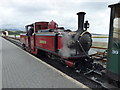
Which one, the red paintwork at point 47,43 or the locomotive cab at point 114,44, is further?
the red paintwork at point 47,43

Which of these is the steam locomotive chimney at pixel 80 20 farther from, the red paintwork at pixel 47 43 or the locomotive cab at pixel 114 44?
the locomotive cab at pixel 114 44

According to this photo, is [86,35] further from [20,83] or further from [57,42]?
[20,83]

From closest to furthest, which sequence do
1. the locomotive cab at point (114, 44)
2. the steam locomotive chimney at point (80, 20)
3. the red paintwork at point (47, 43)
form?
the locomotive cab at point (114, 44), the steam locomotive chimney at point (80, 20), the red paintwork at point (47, 43)

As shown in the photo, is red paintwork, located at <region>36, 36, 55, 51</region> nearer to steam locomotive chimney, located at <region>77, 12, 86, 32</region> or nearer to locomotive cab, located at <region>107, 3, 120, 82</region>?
steam locomotive chimney, located at <region>77, 12, 86, 32</region>

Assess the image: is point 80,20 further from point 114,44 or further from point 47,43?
point 114,44

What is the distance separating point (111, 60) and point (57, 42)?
389 centimetres

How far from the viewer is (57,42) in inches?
277

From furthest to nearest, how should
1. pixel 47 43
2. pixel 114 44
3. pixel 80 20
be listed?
pixel 47 43, pixel 80 20, pixel 114 44

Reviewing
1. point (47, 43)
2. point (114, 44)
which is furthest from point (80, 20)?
point (114, 44)

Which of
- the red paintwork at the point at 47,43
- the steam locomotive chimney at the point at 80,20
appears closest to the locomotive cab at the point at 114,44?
the steam locomotive chimney at the point at 80,20

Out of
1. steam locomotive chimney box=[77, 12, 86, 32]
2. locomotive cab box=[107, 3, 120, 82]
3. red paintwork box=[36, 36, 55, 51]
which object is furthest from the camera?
red paintwork box=[36, 36, 55, 51]

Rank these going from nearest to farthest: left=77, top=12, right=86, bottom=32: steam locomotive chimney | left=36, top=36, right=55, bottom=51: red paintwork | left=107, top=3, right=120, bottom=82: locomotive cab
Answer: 1. left=107, top=3, right=120, bottom=82: locomotive cab
2. left=77, top=12, right=86, bottom=32: steam locomotive chimney
3. left=36, top=36, right=55, bottom=51: red paintwork

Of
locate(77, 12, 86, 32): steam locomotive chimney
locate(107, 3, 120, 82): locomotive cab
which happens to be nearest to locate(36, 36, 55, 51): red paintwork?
locate(77, 12, 86, 32): steam locomotive chimney

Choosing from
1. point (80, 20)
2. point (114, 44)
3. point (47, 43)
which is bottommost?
point (47, 43)
